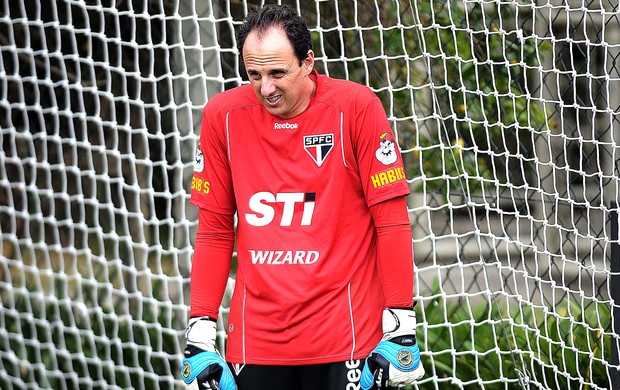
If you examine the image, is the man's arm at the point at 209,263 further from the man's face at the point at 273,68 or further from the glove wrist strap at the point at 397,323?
the glove wrist strap at the point at 397,323

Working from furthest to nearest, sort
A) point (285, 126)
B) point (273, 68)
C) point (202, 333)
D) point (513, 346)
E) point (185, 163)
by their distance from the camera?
1. point (185, 163)
2. point (513, 346)
3. point (202, 333)
4. point (285, 126)
5. point (273, 68)

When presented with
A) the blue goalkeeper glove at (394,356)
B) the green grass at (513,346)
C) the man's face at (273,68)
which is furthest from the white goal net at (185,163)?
the man's face at (273,68)

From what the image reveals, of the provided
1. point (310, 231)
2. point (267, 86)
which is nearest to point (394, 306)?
point (310, 231)

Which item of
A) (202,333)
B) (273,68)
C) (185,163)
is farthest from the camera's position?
(185,163)

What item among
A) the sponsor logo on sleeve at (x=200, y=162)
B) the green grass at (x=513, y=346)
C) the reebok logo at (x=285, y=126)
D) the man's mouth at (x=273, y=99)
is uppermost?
the man's mouth at (x=273, y=99)

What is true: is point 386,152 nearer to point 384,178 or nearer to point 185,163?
point 384,178

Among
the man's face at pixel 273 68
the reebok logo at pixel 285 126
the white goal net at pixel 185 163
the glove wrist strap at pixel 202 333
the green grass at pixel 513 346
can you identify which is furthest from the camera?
the white goal net at pixel 185 163

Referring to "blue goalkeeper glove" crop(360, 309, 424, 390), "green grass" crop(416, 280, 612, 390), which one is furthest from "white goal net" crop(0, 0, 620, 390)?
"blue goalkeeper glove" crop(360, 309, 424, 390)

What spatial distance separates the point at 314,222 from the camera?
8.71 feet

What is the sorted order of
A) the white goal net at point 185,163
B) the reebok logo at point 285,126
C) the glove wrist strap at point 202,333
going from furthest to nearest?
the white goal net at point 185,163 < the glove wrist strap at point 202,333 < the reebok logo at point 285,126

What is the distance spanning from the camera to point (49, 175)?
5020mm

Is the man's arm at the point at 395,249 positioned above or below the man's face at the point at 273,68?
below

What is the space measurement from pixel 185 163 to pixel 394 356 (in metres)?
2.49

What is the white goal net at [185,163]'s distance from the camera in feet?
14.0
